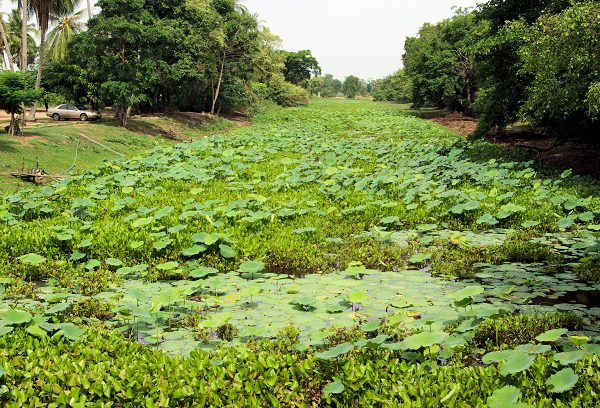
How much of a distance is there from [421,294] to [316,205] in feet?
15.0

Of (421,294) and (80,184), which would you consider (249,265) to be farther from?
(80,184)

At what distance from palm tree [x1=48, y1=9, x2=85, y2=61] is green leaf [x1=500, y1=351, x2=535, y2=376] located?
34.5 metres

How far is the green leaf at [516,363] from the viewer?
330cm

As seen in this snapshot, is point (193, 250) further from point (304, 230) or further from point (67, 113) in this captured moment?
point (67, 113)

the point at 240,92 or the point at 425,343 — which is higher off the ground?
the point at 240,92

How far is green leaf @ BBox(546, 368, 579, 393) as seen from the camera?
3.13 m

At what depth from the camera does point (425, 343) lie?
3.62 metres

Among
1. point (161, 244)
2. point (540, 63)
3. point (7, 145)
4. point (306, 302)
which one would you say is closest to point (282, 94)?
point (7, 145)

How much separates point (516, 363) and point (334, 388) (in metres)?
1.27

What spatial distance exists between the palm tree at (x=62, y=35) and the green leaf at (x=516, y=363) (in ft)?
113

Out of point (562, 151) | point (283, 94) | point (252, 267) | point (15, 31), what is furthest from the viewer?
point (283, 94)

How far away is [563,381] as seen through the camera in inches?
126

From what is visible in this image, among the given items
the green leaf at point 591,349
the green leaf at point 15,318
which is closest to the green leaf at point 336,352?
the green leaf at point 591,349

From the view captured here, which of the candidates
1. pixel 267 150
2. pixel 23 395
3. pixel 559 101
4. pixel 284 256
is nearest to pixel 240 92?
pixel 267 150
